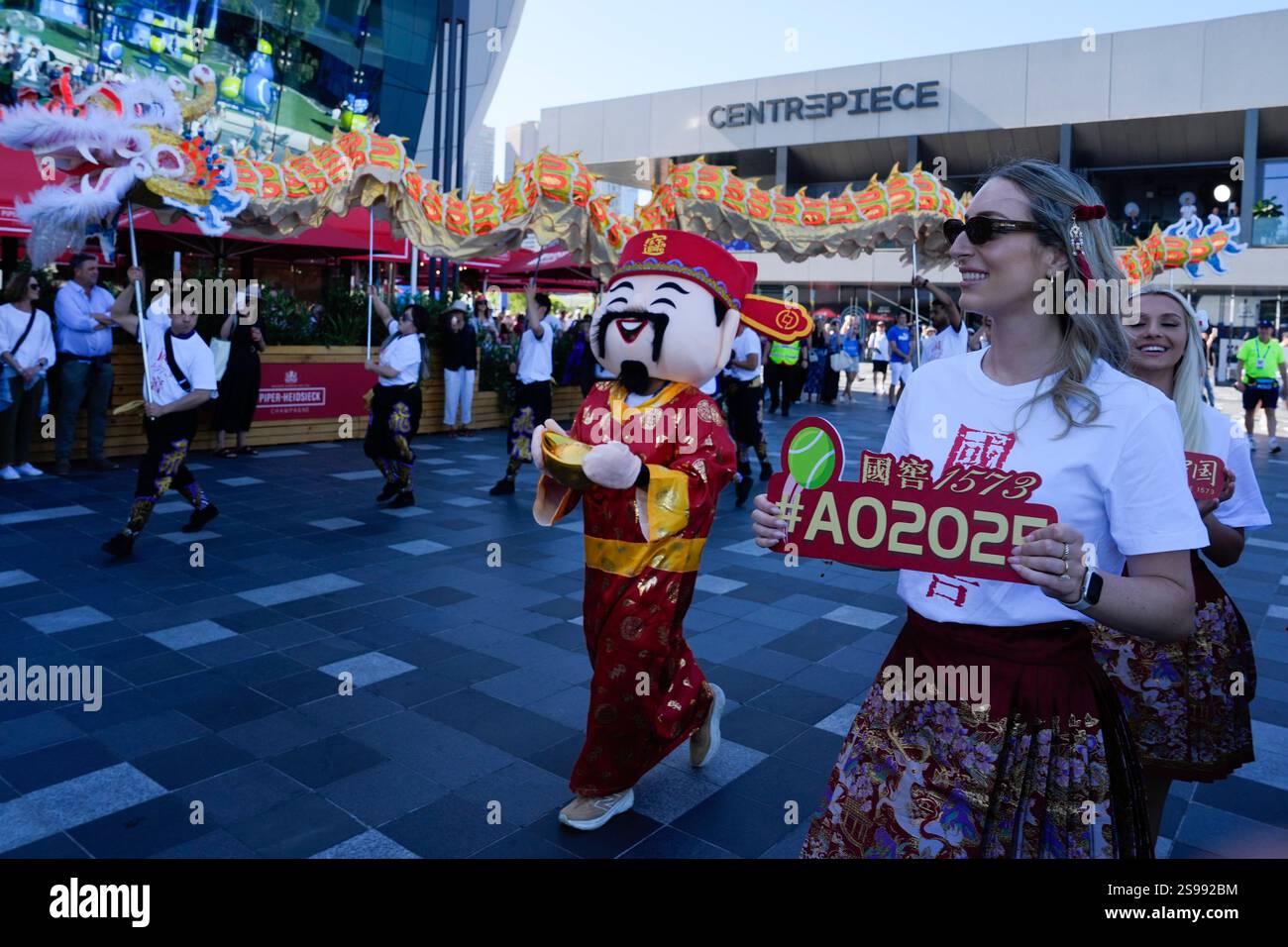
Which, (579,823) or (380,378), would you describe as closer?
(579,823)

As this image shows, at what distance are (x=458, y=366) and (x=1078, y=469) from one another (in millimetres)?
11924

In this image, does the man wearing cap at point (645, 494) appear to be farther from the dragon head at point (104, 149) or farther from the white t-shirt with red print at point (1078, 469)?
the dragon head at point (104, 149)

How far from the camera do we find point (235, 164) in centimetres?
845

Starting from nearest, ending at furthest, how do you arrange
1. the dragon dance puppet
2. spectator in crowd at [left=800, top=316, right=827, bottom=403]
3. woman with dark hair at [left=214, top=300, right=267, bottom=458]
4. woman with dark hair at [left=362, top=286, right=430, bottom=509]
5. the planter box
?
the dragon dance puppet, woman with dark hair at [left=362, top=286, right=430, bottom=509], the planter box, woman with dark hair at [left=214, top=300, right=267, bottom=458], spectator in crowd at [left=800, top=316, right=827, bottom=403]

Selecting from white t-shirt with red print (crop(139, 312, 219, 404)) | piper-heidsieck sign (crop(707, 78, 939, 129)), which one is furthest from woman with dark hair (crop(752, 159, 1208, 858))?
piper-heidsieck sign (crop(707, 78, 939, 129))

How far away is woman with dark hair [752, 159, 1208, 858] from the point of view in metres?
1.67

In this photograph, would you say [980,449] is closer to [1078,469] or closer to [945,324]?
[1078,469]

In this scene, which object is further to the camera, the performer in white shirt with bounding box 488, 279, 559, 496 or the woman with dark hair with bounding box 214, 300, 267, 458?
the woman with dark hair with bounding box 214, 300, 267, 458

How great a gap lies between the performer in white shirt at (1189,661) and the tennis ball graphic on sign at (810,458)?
1.41 metres

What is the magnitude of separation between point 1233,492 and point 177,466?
20.3ft

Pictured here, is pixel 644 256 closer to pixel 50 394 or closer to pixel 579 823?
pixel 579 823

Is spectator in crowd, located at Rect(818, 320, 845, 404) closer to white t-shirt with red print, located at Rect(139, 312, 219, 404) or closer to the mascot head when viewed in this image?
white t-shirt with red print, located at Rect(139, 312, 219, 404)

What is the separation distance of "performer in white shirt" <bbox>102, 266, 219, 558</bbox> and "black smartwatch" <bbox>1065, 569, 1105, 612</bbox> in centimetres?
599
